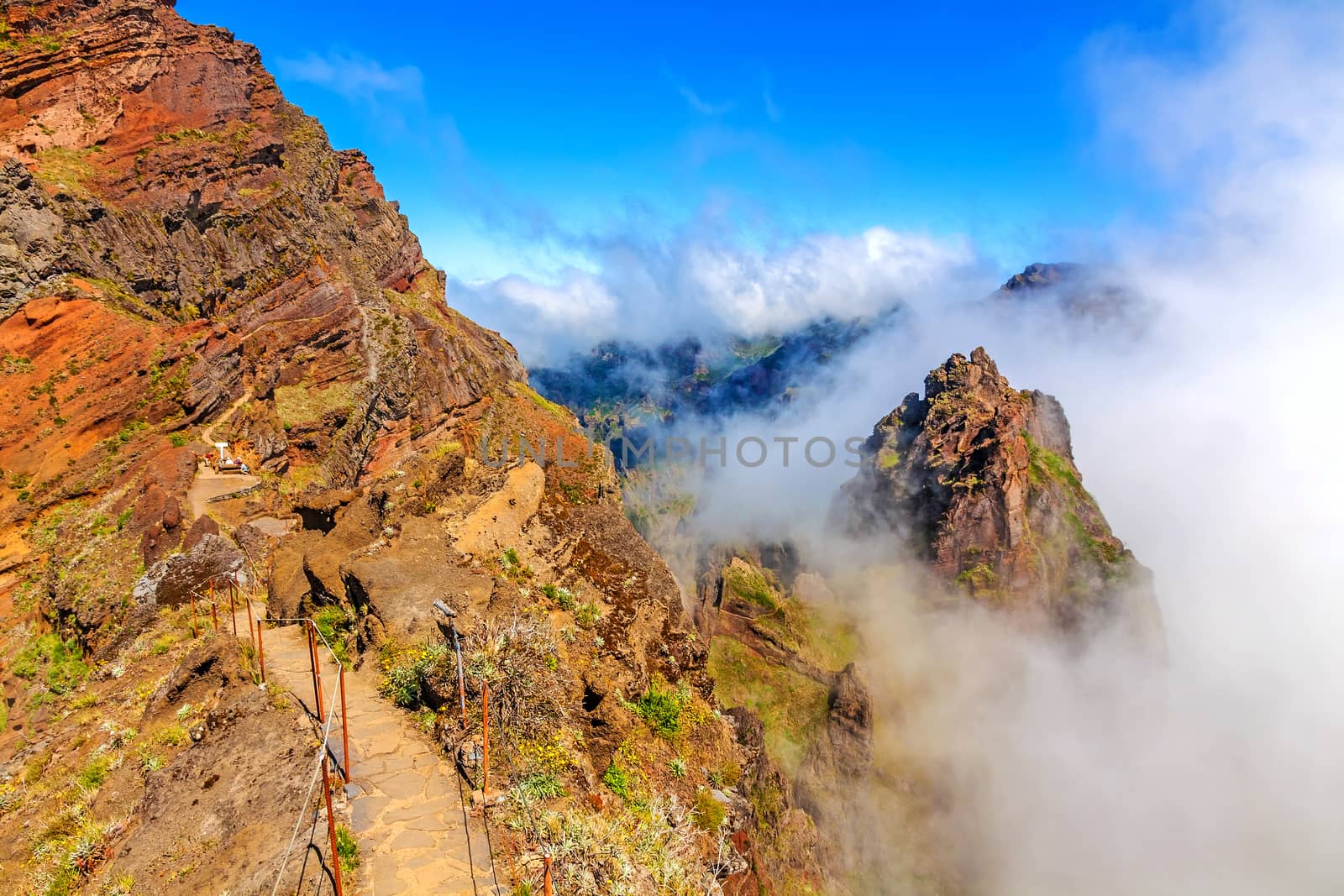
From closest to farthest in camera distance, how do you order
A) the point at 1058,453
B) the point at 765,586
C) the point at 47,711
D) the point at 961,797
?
the point at 47,711 < the point at 961,797 < the point at 765,586 < the point at 1058,453

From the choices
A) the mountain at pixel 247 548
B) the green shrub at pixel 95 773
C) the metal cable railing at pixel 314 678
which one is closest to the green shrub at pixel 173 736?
the mountain at pixel 247 548

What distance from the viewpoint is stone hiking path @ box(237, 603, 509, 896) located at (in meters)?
8.02

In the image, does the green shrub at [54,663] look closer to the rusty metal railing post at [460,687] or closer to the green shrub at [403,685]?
the green shrub at [403,685]

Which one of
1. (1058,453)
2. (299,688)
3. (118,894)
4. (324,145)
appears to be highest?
(324,145)

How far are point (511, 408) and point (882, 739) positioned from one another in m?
82.9

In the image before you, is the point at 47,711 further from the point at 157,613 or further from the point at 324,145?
the point at 324,145

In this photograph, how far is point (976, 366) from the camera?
11525cm

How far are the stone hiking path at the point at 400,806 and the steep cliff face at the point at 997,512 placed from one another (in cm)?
10839

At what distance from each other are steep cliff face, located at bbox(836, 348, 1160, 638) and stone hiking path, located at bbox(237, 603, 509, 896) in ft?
356

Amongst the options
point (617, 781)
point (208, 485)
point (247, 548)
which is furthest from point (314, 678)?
point (208, 485)

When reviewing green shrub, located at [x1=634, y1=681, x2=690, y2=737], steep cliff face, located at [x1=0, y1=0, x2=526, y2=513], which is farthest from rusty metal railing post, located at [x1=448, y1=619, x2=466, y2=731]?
steep cliff face, located at [x1=0, y1=0, x2=526, y2=513]

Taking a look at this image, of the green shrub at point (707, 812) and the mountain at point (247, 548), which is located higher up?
the mountain at point (247, 548)

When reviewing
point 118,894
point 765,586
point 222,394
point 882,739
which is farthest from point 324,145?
point 882,739

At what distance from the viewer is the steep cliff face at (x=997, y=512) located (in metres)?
104
